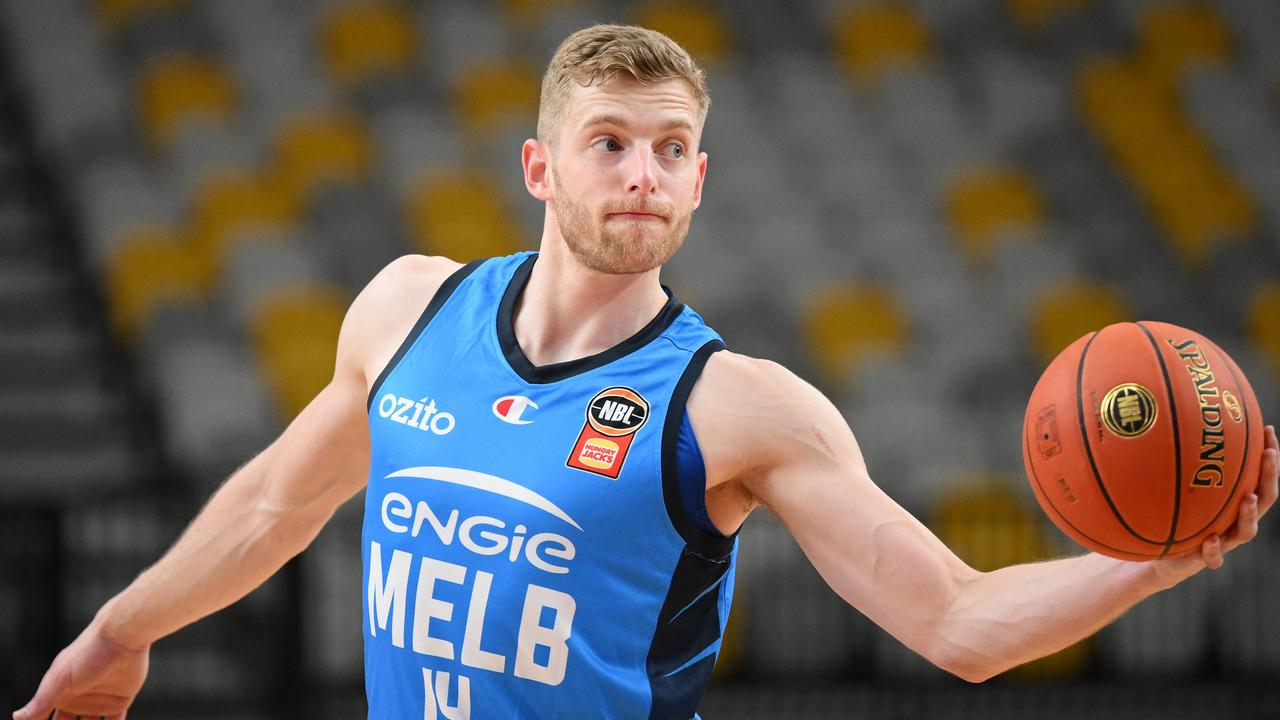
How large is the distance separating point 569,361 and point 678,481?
37 cm

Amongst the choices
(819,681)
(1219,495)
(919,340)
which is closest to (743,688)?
(819,681)

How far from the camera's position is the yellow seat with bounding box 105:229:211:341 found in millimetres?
10352

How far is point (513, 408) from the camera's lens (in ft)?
10.4

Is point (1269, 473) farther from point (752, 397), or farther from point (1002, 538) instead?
point (1002, 538)

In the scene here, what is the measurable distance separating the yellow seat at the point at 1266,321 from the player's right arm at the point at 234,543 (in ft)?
28.3

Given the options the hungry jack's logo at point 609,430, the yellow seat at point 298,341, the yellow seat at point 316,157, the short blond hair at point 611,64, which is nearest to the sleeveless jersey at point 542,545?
the hungry jack's logo at point 609,430

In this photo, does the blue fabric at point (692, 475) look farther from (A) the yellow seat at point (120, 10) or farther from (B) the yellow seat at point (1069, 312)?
(A) the yellow seat at point (120, 10)

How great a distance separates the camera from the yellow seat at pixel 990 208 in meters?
11.7

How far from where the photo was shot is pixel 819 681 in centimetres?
774

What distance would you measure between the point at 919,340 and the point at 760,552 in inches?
129

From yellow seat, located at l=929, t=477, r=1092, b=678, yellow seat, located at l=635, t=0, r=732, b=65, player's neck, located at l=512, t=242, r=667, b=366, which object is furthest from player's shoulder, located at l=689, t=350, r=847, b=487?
yellow seat, located at l=635, t=0, r=732, b=65

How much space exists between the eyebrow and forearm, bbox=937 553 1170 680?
1050mm

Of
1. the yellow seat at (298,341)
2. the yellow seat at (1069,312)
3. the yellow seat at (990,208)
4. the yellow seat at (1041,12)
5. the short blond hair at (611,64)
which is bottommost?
the short blond hair at (611,64)

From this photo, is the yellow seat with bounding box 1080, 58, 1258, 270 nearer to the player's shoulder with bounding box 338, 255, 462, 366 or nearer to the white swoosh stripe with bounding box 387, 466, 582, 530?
the player's shoulder with bounding box 338, 255, 462, 366
